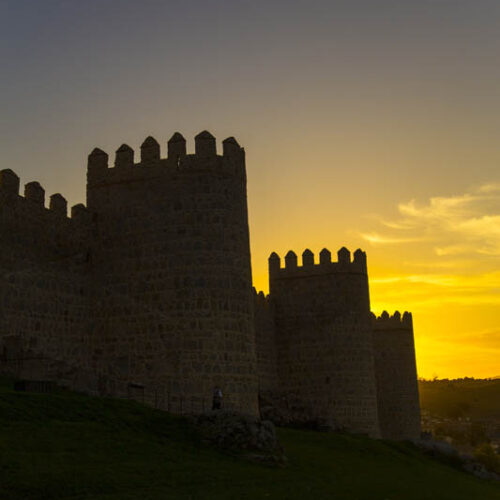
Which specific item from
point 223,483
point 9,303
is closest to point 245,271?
point 9,303

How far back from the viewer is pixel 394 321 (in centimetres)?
4669

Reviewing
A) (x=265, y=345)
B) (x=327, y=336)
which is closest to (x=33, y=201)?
(x=265, y=345)

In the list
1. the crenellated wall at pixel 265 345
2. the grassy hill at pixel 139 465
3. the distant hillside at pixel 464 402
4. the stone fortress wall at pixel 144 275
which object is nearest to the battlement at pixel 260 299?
the crenellated wall at pixel 265 345

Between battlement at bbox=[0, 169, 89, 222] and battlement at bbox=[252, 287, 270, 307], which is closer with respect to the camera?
battlement at bbox=[0, 169, 89, 222]

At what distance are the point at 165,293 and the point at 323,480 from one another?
9.14 meters

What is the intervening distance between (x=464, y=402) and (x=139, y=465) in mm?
108253

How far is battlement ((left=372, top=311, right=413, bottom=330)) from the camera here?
153ft

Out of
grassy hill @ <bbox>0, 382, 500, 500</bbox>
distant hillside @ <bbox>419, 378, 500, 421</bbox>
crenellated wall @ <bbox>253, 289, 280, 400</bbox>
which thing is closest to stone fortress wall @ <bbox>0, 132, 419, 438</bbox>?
grassy hill @ <bbox>0, 382, 500, 500</bbox>

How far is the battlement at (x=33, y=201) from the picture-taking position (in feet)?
78.1

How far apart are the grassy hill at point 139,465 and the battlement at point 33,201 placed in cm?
627

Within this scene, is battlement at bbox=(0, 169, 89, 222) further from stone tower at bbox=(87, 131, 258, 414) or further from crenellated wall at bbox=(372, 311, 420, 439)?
crenellated wall at bbox=(372, 311, 420, 439)

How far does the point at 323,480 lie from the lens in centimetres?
1823

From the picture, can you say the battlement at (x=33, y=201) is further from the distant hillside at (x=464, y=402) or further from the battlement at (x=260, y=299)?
the distant hillside at (x=464, y=402)

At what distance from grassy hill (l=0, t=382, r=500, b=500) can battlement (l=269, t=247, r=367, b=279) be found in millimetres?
15760
